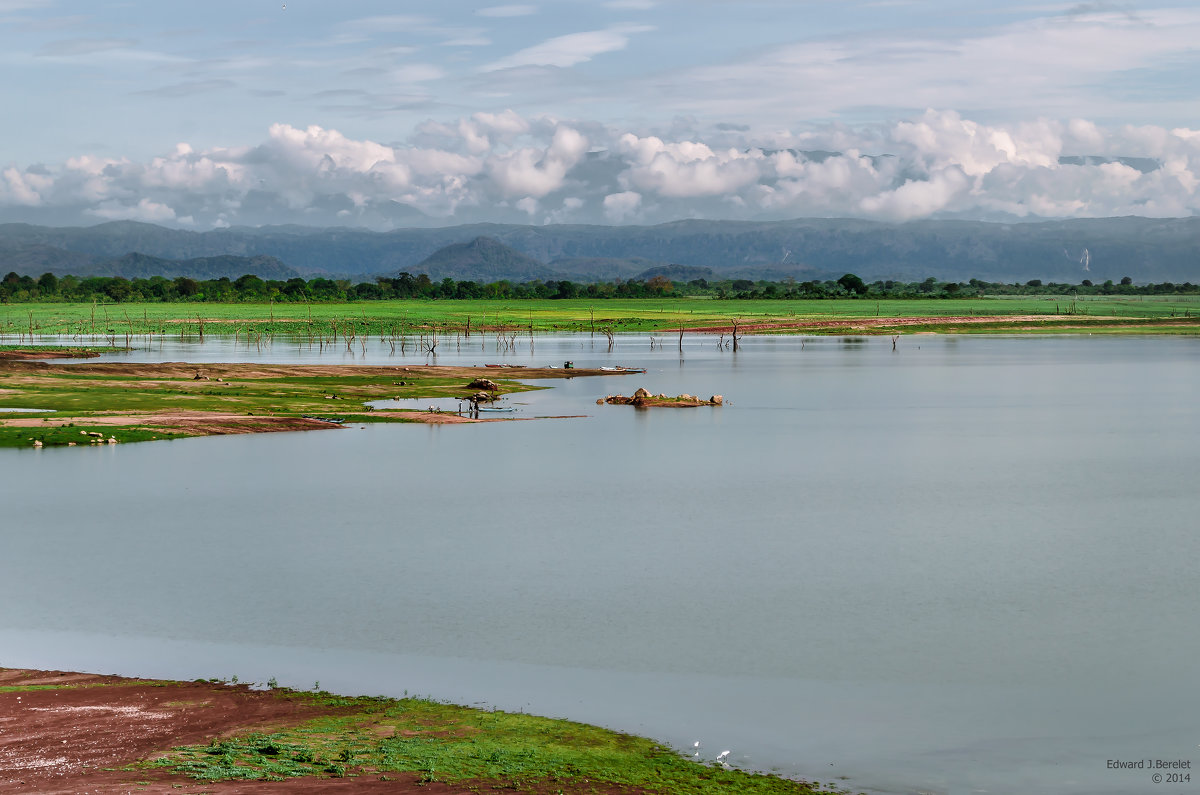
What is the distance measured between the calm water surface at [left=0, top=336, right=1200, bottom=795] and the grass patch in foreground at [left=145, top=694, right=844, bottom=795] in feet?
3.72

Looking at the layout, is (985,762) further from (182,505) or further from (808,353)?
(808,353)

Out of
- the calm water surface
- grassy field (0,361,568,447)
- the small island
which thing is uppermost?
grassy field (0,361,568,447)

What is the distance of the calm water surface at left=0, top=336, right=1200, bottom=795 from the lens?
19188 mm

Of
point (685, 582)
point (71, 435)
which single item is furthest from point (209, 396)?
point (685, 582)

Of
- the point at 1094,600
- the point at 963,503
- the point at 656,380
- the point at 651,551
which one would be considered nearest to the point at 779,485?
the point at 963,503

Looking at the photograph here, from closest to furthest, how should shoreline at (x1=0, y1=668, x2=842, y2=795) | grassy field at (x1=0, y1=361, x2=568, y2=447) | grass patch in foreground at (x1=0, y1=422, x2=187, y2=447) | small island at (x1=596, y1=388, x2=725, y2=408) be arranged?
1. shoreline at (x1=0, y1=668, x2=842, y2=795)
2. grass patch in foreground at (x1=0, y1=422, x2=187, y2=447)
3. grassy field at (x1=0, y1=361, x2=568, y2=447)
4. small island at (x1=596, y1=388, x2=725, y2=408)

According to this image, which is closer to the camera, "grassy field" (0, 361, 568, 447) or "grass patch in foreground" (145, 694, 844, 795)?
"grass patch in foreground" (145, 694, 844, 795)

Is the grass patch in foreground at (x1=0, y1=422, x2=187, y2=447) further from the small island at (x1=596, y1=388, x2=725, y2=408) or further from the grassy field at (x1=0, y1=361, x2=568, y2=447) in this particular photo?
the small island at (x1=596, y1=388, x2=725, y2=408)

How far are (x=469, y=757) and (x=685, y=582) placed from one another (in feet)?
42.8

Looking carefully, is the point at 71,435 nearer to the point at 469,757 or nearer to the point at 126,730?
the point at 126,730

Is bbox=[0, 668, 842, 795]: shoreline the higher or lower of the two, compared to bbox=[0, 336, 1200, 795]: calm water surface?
higher

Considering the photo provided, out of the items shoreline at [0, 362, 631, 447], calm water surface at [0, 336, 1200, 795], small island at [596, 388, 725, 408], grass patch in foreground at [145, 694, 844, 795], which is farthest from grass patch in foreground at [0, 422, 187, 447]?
grass patch in foreground at [145, 694, 844, 795]

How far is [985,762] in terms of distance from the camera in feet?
56.2

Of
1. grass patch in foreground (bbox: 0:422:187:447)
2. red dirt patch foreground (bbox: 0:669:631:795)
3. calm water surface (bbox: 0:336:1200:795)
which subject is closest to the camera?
red dirt patch foreground (bbox: 0:669:631:795)
